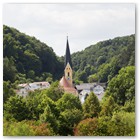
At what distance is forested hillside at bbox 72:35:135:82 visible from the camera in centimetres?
1908

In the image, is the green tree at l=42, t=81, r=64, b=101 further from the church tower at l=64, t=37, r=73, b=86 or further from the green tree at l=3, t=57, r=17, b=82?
the green tree at l=3, t=57, r=17, b=82

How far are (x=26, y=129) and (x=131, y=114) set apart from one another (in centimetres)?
135

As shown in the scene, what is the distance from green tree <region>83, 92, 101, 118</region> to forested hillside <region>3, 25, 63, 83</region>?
0.49 m

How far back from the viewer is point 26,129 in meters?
19.0

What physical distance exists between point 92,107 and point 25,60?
1.05 meters

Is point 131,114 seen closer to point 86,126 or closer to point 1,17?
point 86,126

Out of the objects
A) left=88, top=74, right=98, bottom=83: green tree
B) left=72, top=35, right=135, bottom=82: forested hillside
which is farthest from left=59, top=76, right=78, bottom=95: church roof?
left=88, top=74, right=98, bottom=83: green tree

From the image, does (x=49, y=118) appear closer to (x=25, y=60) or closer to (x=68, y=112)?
(x=68, y=112)

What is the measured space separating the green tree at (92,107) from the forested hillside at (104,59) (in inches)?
9.0

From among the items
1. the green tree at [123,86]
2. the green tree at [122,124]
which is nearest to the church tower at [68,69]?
the green tree at [123,86]

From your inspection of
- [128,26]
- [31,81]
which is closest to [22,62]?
[31,81]

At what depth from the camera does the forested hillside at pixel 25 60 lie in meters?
19.2

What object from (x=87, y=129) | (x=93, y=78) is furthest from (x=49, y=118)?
(x=93, y=78)
